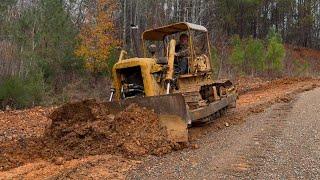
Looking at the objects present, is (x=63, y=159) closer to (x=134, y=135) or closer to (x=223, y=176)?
(x=134, y=135)

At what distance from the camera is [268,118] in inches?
432

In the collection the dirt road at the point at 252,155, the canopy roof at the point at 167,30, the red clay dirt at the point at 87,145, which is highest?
the canopy roof at the point at 167,30

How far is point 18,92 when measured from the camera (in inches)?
627

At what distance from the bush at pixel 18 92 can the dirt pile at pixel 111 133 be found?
25.0ft

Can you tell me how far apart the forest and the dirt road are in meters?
3.67

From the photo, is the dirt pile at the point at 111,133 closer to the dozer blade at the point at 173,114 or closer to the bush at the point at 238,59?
the dozer blade at the point at 173,114

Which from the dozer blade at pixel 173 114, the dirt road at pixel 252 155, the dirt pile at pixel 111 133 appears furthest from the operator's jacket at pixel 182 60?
the dirt pile at pixel 111 133

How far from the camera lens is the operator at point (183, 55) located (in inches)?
413

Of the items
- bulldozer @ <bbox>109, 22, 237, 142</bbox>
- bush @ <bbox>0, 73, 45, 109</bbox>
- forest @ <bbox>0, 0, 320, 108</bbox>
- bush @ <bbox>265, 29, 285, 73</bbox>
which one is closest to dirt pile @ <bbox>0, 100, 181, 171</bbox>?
bulldozer @ <bbox>109, 22, 237, 142</bbox>

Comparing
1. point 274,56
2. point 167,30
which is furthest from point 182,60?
point 274,56

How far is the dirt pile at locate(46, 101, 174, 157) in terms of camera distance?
7.81 m

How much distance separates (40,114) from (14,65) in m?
3.60

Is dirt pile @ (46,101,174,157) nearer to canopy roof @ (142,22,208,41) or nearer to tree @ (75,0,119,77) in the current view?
canopy roof @ (142,22,208,41)

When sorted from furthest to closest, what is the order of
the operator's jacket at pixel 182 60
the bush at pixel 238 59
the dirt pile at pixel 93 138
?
1. the bush at pixel 238 59
2. the operator's jacket at pixel 182 60
3. the dirt pile at pixel 93 138
